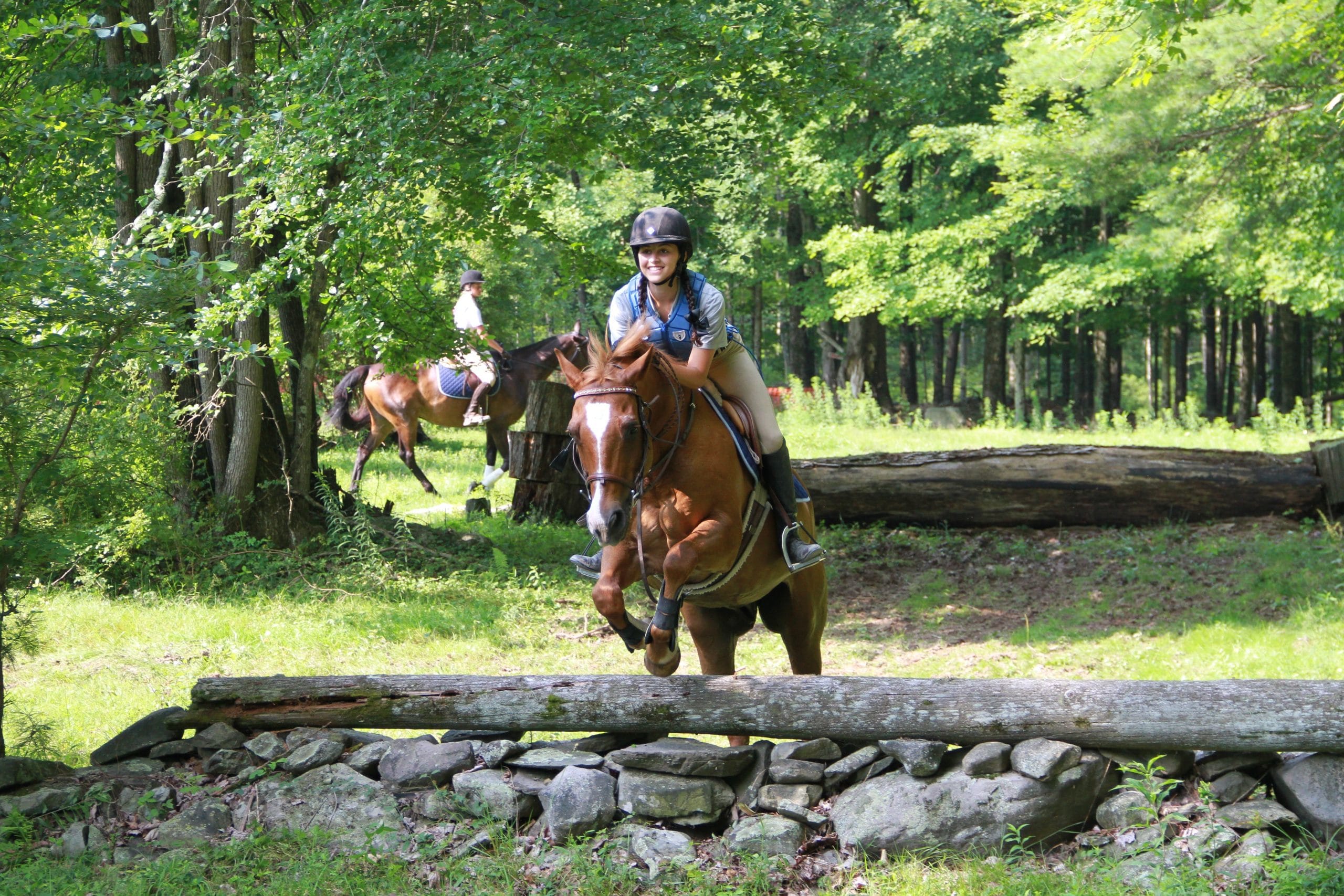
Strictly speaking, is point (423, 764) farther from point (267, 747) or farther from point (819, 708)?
point (819, 708)

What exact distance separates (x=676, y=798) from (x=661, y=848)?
229 mm

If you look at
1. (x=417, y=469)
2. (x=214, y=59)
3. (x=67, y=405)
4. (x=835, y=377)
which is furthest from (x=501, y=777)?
(x=835, y=377)

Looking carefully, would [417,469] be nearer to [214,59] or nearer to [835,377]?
[214,59]

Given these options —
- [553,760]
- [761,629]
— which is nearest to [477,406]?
[761,629]

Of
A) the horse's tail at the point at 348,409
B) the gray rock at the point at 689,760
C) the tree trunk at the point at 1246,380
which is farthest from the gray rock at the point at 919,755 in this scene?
the tree trunk at the point at 1246,380

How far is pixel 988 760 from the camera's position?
433cm

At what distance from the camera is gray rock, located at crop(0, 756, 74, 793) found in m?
4.79

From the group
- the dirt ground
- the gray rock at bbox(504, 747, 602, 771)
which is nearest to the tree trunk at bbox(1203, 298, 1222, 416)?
the dirt ground

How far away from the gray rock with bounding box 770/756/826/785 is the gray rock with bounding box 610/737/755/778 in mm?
142

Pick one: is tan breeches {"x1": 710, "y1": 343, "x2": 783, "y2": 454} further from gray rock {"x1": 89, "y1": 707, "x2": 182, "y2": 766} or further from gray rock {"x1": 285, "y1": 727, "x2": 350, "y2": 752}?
gray rock {"x1": 89, "y1": 707, "x2": 182, "y2": 766}

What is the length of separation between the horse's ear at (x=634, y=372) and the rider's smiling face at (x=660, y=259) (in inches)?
Result: 20.1

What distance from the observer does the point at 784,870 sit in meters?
4.24

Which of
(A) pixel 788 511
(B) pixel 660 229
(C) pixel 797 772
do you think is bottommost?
(C) pixel 797 772

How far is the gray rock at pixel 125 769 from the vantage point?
490 centimetres
